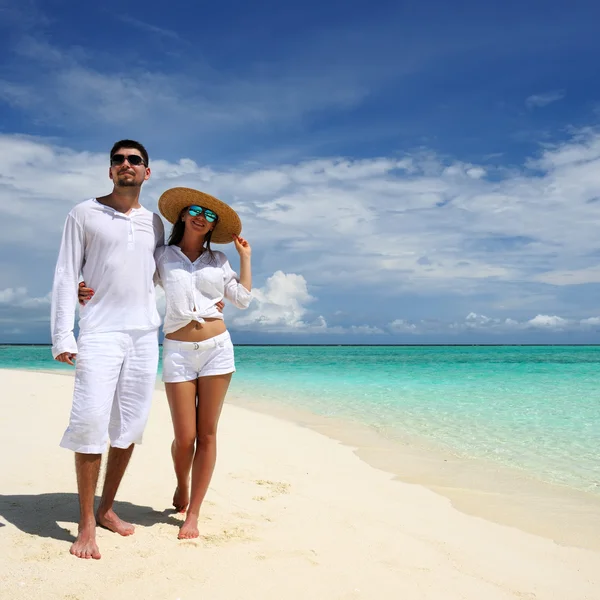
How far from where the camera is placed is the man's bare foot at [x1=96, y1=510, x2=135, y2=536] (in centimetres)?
345

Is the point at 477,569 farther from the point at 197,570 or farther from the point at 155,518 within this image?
the point at 155,518

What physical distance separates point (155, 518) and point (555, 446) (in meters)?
6.08

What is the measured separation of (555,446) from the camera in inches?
306

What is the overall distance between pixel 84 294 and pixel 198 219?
947 mm

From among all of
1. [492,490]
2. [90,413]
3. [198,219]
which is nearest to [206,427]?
[90,413]

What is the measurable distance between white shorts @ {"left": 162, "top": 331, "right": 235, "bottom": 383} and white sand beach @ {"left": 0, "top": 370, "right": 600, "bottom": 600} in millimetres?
1009

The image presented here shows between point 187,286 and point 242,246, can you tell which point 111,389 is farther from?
point 242,246

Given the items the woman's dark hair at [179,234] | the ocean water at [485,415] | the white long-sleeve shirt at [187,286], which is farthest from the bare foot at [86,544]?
the ocean water at [485,415]

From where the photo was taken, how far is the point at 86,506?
10.6ft

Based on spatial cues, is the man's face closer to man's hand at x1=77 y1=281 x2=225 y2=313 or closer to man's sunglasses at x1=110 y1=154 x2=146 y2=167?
man's sunglasses at x1=110 y1=154 x2=146 y2=167

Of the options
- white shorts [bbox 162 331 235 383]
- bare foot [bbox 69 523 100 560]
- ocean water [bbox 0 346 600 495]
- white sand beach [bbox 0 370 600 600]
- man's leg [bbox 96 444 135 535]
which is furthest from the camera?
ocean water [bbox 0 346 600 495]

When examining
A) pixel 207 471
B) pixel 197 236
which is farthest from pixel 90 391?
pixel 197 236

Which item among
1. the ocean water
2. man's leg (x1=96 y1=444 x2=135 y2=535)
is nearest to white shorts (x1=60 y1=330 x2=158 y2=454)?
man's leg (x1=96 y1=444 x2=135 y2=535)

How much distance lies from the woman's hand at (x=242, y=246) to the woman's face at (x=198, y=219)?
0.90 feet
